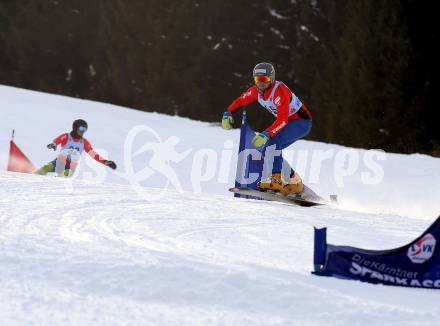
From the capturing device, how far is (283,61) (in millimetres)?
22344

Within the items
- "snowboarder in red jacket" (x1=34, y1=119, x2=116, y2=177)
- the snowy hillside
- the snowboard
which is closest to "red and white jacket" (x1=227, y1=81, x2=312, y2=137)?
the snowboard

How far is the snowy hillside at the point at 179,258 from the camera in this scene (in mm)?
3498

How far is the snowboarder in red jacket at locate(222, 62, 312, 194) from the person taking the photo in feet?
26.8

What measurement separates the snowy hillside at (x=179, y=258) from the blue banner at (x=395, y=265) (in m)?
0.09

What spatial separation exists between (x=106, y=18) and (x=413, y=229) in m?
21.1

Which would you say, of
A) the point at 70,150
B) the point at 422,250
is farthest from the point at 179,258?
the point at 70,150

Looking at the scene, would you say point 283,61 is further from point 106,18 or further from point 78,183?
point 78,183

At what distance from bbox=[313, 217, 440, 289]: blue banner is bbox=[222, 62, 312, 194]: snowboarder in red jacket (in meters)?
3.83

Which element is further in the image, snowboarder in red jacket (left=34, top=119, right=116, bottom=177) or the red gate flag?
the red gate flag

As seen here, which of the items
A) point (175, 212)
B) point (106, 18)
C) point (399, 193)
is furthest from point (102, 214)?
point (106, 18)

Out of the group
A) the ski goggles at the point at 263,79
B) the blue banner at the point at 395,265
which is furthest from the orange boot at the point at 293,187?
the blue banner at the point at 395,265

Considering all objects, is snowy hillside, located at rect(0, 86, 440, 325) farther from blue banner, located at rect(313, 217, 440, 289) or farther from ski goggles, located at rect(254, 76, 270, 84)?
ski goggles, located at rect(254, 76, 270, 84)

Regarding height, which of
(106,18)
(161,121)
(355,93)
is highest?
(106,18)

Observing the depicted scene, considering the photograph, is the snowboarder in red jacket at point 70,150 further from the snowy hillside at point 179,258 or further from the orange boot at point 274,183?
the orange boot at point 274,183
